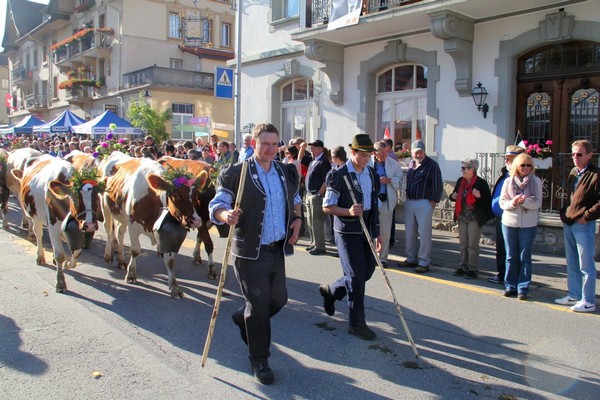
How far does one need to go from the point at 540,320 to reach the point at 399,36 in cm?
915

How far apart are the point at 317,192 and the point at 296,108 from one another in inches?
307

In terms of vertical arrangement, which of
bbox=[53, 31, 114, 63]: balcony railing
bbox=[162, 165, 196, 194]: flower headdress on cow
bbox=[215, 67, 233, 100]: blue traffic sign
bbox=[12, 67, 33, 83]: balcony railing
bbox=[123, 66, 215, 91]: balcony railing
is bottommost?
bbox=[162, 165, 196, 194]: flower headdress on cow

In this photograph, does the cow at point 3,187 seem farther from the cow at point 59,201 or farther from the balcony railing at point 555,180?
the balcony railing at point 555,180

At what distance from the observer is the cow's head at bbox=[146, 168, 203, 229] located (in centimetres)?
629

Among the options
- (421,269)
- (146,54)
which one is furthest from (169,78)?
(421,269)

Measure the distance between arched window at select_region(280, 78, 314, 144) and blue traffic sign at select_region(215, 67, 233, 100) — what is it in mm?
2684

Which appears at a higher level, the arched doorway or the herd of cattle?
the arched doorway

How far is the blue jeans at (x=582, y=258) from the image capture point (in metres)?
6.09

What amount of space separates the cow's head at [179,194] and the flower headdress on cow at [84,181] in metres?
0.76

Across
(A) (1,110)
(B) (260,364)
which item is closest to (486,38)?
(B) (260,364)

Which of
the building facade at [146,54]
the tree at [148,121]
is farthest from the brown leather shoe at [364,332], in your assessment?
the building facade at [146,54]

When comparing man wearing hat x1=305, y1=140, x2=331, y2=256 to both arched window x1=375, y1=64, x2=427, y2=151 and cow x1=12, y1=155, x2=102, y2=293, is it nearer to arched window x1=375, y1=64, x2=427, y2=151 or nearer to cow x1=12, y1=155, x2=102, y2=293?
cow x1=12, y1=155, x2=102, y2=293

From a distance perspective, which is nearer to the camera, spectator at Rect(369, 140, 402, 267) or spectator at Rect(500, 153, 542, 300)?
spectator at Rect(500, 153, 542, 300)

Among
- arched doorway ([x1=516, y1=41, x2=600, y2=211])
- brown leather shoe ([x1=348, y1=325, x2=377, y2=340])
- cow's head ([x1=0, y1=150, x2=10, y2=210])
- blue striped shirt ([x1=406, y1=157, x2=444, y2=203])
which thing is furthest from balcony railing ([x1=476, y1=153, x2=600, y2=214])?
cow's head ([x1=0, y1=150, x2=10, y2=210])
